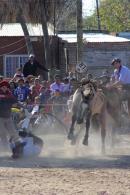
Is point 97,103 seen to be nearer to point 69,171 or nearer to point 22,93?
point 69,171

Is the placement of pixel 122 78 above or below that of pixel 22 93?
above

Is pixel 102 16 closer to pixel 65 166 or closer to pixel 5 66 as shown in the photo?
pixel 5 66

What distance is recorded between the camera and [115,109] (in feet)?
46.7

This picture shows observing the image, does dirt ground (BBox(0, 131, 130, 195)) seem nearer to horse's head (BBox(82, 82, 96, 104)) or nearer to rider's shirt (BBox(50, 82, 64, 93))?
horse's head (BBox(82, 82, 96, 104))

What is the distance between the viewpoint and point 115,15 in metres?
52.1

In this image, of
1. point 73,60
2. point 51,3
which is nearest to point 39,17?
point 51,3

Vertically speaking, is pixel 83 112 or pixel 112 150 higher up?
pixel 83 112

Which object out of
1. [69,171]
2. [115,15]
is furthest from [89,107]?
[115,15]

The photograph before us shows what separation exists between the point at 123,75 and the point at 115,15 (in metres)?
38.6

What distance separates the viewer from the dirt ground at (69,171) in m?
8.71

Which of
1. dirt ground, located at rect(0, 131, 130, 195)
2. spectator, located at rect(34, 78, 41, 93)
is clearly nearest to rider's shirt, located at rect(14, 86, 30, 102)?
spectator, located at rect(34, 78, 41, 93)

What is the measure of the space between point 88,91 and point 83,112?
47 centimetres

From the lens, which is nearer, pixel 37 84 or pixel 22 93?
pixel 22 93

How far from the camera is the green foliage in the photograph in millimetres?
48609
